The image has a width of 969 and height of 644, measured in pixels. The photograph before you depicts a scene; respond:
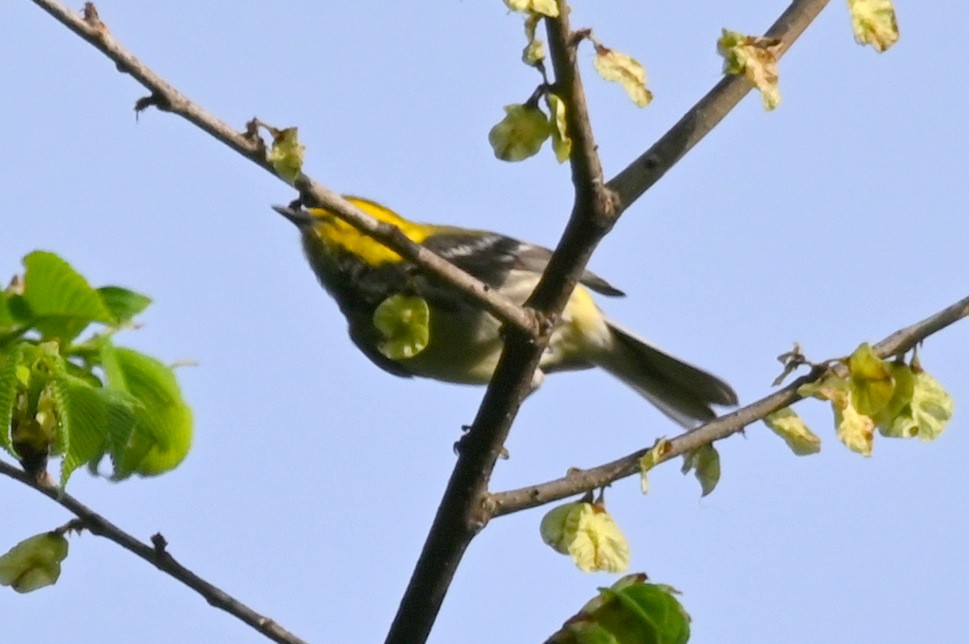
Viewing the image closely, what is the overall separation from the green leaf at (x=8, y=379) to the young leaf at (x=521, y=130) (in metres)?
1.04

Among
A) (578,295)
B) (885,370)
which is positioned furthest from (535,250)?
(885,370)

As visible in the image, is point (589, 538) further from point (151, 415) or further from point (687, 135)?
point (151, 415)

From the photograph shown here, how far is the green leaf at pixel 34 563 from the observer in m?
2.52

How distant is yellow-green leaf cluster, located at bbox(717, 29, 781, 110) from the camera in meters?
2.43

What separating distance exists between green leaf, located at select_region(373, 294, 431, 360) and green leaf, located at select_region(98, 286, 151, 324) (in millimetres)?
1194

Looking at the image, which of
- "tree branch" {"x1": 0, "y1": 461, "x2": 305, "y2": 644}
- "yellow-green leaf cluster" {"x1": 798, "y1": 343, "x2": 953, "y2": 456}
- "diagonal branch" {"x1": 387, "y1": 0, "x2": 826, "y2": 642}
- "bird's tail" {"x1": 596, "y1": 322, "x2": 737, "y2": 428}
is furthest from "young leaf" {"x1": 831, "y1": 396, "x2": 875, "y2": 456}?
"bird's tail" {"x1": 596, "y1": 322, "x2": 737, "y2": 428}

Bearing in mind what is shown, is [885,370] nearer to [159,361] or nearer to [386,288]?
[159,361]

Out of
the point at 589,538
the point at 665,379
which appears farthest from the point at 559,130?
the point at 665,379

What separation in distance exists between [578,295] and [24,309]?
172 inches

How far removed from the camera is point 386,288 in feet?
18.4

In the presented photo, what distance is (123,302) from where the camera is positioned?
1.84 meters

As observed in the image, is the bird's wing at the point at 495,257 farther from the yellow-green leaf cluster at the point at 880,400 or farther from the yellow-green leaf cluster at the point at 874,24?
the yellow-green leaf cluster at the point at 874,24

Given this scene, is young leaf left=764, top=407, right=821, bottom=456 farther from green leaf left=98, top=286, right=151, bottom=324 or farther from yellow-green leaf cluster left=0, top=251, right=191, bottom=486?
green leaf left=98, top=286, right=151, bottom=324

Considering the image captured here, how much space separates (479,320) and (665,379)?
38.5 inches
